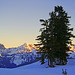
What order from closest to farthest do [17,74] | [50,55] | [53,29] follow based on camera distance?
1. [17,74]
2. [50,55]
3. [53,29]

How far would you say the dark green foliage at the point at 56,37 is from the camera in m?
33.5

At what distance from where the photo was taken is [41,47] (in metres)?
34.7

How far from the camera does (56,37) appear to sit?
35.8m

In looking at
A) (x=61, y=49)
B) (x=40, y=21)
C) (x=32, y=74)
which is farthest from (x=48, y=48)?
(x=32, y=74)

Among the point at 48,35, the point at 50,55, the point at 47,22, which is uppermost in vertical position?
the point at 47,22

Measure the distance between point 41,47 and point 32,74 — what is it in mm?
13354

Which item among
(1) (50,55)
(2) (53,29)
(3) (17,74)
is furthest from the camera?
(2) (53,29)

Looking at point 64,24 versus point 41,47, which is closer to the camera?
point 41,47

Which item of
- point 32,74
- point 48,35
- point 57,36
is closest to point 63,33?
point 57,36

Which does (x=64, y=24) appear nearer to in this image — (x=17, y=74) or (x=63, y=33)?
(x=63, y=33)

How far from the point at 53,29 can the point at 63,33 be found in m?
2.52

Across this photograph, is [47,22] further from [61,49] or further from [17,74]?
[17,74]

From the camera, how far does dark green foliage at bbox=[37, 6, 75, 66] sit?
33531 mm

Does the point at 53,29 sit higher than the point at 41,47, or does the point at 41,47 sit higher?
the point at 53,29
